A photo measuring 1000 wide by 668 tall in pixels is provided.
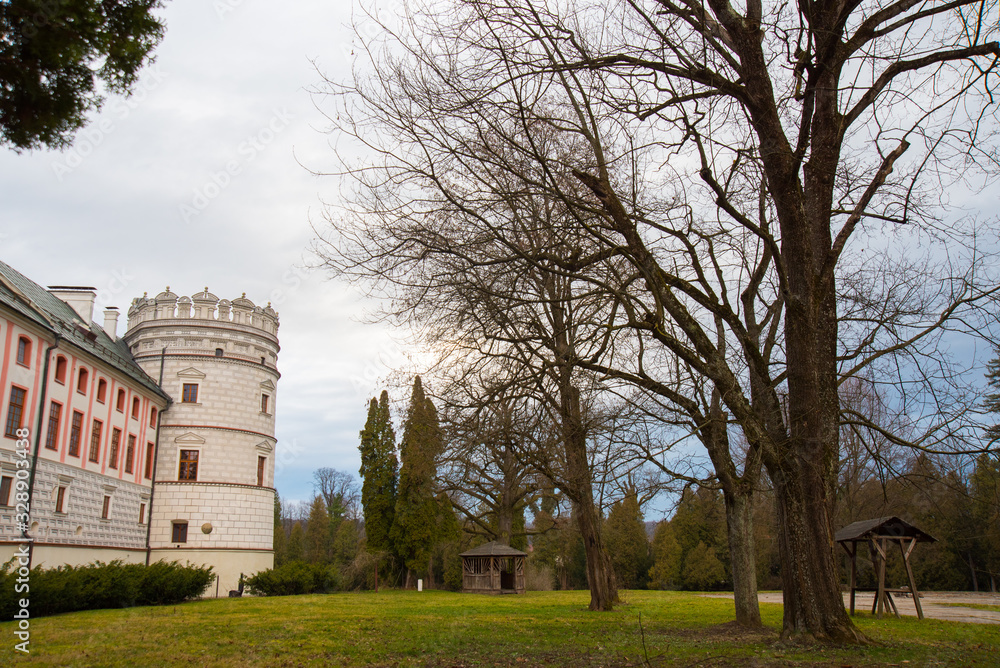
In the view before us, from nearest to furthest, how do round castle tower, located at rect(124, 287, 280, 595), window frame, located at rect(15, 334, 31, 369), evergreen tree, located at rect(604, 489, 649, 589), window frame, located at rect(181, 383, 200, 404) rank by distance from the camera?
window frame, located at rect(15, 334, 31, 369), round castle tower, located at rect(124, 287, 280, 595), window frame, located at rect(181, 383, 200, 404), evergreen tree, located at rect(604, 489, 649, 589)

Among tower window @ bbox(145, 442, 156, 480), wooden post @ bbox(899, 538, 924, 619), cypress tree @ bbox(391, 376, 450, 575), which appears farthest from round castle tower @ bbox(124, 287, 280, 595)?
wooden post @ bbox(899, 538, 924, 619)

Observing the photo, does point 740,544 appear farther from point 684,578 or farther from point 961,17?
point 684,578

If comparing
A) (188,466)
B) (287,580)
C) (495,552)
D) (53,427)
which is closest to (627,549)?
(495,552)

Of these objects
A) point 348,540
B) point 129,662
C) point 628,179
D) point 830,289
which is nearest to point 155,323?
point 348,540

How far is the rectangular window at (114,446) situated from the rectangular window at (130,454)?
0.94 meters

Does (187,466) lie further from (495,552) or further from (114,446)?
(495,552)

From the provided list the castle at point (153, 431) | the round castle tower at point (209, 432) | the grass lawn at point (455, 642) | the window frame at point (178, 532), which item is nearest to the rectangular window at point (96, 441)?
the castle at point (153, 431)

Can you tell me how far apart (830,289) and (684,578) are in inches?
1387

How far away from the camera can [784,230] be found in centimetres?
858

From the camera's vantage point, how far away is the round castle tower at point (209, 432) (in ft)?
107

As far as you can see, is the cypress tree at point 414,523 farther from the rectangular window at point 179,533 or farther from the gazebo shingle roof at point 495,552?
the rectangular window at point 179,533

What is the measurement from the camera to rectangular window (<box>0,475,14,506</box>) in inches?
785

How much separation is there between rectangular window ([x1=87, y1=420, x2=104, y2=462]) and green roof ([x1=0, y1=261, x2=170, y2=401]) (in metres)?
2.49

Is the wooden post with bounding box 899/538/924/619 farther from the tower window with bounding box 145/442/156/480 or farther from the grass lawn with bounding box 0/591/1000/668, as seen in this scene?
the tower window with bounding box 145/442/156/480
